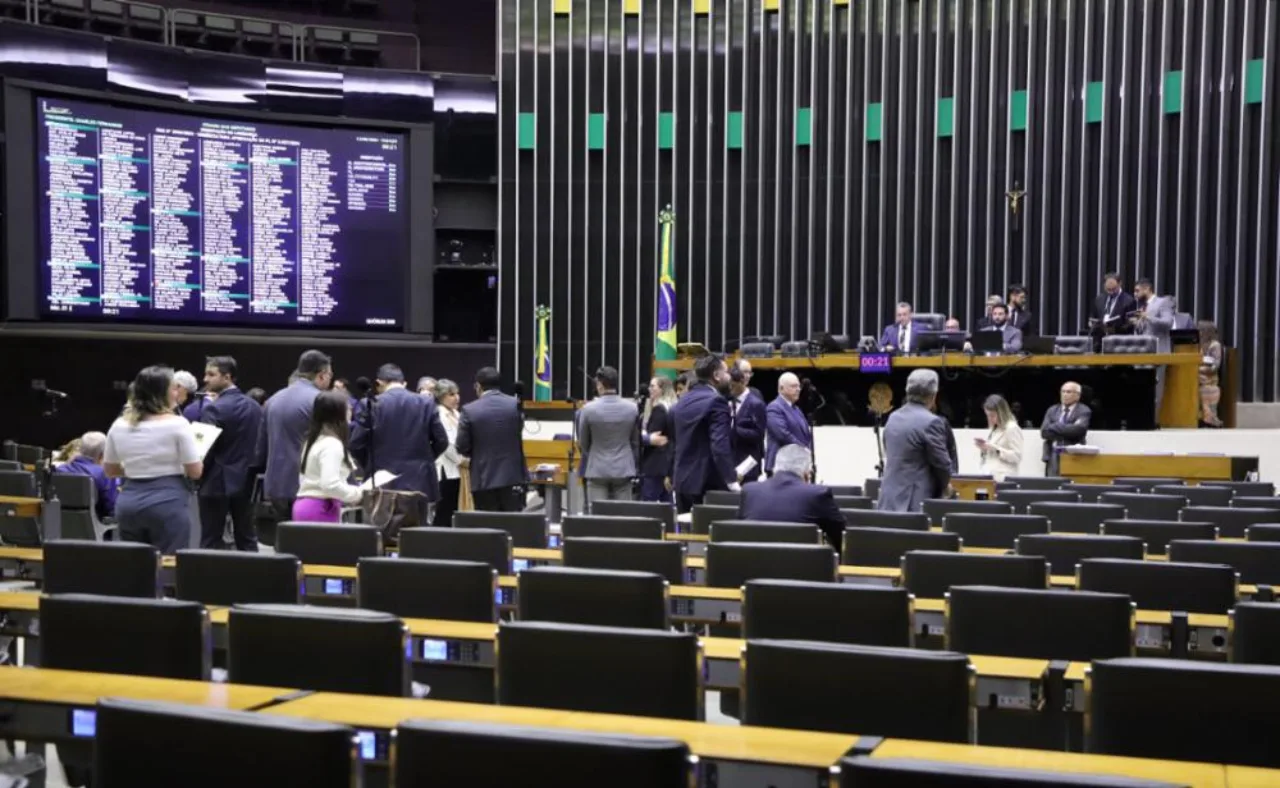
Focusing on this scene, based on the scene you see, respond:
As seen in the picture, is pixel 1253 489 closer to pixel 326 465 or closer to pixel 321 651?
pixel 326 465

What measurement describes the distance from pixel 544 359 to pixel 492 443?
999 centimetres

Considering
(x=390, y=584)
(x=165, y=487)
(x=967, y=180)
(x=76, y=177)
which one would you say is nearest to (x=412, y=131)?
(x=76, y=177)

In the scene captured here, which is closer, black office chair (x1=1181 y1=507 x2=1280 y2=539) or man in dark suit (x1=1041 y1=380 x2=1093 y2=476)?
black office chair (x1=1181 y1=507 x2=1280 y2=539)

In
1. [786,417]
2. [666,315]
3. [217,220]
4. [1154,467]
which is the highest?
[217,220]

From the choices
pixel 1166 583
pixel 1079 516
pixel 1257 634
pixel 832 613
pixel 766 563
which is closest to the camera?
pixel 1257 634

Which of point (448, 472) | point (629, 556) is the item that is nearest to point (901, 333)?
point (448, 472)

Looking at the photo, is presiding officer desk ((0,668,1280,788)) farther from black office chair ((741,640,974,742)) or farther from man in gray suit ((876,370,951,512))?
man in gray suit ((876,370,951,512))

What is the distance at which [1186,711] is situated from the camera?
2529 mm

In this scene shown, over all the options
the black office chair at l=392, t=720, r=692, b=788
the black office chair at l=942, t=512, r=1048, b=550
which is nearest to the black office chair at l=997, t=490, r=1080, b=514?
the black office chair at l=942, t=512, r=1048, b=550

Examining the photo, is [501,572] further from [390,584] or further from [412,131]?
[412,131]

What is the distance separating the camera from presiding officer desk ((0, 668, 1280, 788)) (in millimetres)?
2236

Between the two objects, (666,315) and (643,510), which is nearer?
(643,510)

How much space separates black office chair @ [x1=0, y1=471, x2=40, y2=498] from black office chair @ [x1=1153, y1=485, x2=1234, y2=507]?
7.07 metres

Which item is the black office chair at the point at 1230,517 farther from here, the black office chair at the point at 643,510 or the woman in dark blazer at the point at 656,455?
the woman in dark blazer at the point at 656,455
